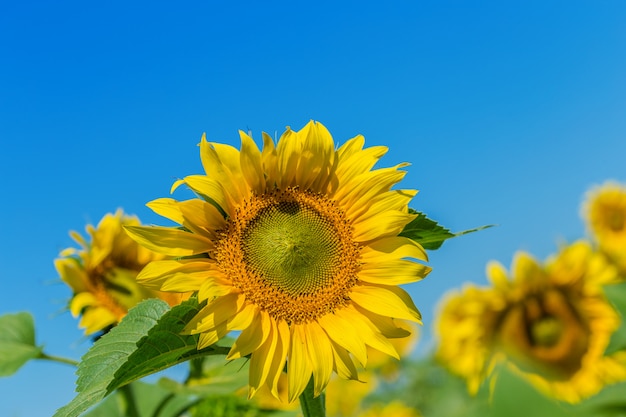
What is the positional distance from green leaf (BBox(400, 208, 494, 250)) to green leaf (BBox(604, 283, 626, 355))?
0.41m

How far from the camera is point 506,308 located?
526 centimetres

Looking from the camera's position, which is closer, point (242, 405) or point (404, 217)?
point (404, 217)

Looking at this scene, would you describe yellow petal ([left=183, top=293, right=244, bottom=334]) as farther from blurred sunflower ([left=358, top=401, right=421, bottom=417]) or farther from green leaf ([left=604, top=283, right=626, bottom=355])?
blurred sunflower ([left=358, top=401, right=421, bottom=417])

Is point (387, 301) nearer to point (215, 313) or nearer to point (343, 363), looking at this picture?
point (343, 363)

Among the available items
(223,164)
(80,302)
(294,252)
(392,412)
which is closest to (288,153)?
(223,164)

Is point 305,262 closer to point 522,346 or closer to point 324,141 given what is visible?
point 324,141

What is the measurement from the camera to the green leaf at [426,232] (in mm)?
2039

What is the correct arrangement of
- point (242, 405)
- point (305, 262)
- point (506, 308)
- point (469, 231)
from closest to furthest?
point (469, 231) → point (305, 262) → point (242, 405) → point (506, 308)

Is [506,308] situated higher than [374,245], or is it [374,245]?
[506,308]

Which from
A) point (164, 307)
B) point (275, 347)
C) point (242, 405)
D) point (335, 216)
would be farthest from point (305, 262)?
point (242, 405)

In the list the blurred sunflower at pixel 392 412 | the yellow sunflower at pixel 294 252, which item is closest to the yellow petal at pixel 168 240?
the yellow sunflower at pixel 294 252

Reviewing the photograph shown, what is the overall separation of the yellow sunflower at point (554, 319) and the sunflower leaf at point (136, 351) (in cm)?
366

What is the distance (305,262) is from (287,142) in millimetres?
366

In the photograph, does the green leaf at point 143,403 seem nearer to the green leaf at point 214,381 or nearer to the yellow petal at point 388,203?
the green leaf at point 214,381
